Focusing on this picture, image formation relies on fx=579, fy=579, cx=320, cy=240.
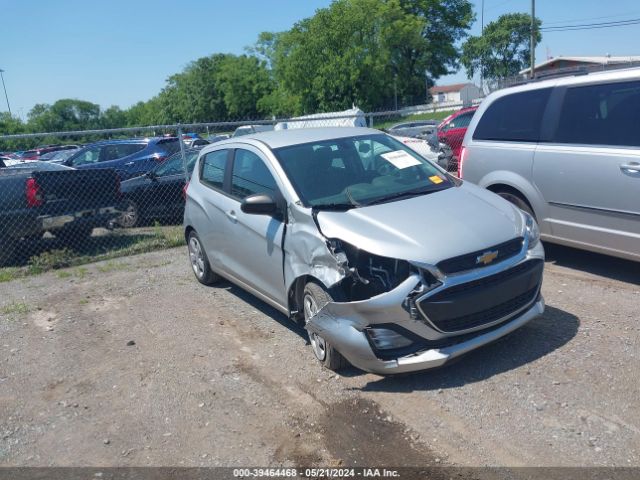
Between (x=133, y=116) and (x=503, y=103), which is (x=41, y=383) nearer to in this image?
(x=503, y=103)

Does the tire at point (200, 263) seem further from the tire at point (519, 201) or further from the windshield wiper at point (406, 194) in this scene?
the tire at point (519, 201)

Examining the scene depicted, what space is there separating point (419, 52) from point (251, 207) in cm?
6306

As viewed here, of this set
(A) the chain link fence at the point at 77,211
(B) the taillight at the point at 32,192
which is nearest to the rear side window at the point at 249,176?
(A) the chain link fence at the point at 77,211

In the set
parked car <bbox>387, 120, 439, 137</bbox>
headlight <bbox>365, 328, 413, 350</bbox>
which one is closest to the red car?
parked car <bbox>387, 120, 439, 137</bbox>

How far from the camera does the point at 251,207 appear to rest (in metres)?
4.73

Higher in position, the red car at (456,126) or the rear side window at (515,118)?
the rear side window at (515,118)

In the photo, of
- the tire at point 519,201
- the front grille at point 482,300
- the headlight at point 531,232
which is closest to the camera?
the front grille at point 482,300

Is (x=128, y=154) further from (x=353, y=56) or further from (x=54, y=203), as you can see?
(x=353, y=56)

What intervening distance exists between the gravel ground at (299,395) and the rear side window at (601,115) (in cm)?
141

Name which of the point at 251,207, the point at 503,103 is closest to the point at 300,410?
Answer: the point at 251,207

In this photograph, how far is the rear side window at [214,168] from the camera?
601 cm

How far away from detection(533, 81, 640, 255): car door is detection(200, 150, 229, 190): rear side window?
10.7ft

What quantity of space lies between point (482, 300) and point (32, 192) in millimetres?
6881

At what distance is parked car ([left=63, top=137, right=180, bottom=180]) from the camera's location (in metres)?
13.1
